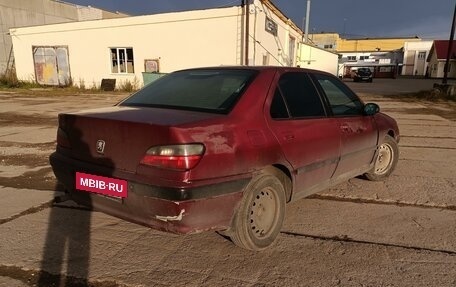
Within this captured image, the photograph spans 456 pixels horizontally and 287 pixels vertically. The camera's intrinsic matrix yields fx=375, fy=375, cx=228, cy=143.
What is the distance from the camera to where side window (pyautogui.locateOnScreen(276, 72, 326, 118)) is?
3.44 m

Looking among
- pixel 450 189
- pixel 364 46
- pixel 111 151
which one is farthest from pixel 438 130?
pixel 364 46

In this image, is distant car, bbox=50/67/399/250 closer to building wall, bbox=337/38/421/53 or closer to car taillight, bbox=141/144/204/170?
car taillight, bbox=141/144/204/170

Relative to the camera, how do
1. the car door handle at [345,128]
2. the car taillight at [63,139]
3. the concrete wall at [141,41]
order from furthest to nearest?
1. the concrete wall at [141,41]
2. the car door handle at [345,128]
3. the car taillight at [63,139]

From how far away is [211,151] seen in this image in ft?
Answer: 8.63

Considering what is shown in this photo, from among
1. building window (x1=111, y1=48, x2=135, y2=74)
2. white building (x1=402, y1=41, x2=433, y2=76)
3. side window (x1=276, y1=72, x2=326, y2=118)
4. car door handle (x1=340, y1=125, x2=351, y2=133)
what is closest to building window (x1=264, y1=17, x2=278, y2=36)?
building window (x1=111, y1=48, x2=135, y2=74)

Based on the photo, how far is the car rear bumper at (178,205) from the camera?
2551mm

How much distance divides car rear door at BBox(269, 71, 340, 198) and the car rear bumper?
653mm

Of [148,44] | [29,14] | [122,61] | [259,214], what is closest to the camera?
[259,214]

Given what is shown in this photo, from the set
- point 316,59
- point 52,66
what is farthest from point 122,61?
point 316,59

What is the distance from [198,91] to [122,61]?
2035 centimetres

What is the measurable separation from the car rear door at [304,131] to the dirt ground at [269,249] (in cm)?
52

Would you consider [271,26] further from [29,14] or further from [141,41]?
[29,14]

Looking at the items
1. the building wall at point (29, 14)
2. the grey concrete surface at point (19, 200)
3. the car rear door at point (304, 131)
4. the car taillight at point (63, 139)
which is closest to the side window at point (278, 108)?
the car rear door at point (304, 131)

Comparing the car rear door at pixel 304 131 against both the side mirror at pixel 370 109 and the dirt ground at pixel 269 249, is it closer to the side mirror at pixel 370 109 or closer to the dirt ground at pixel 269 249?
the dirt ground at pixel 269 249
